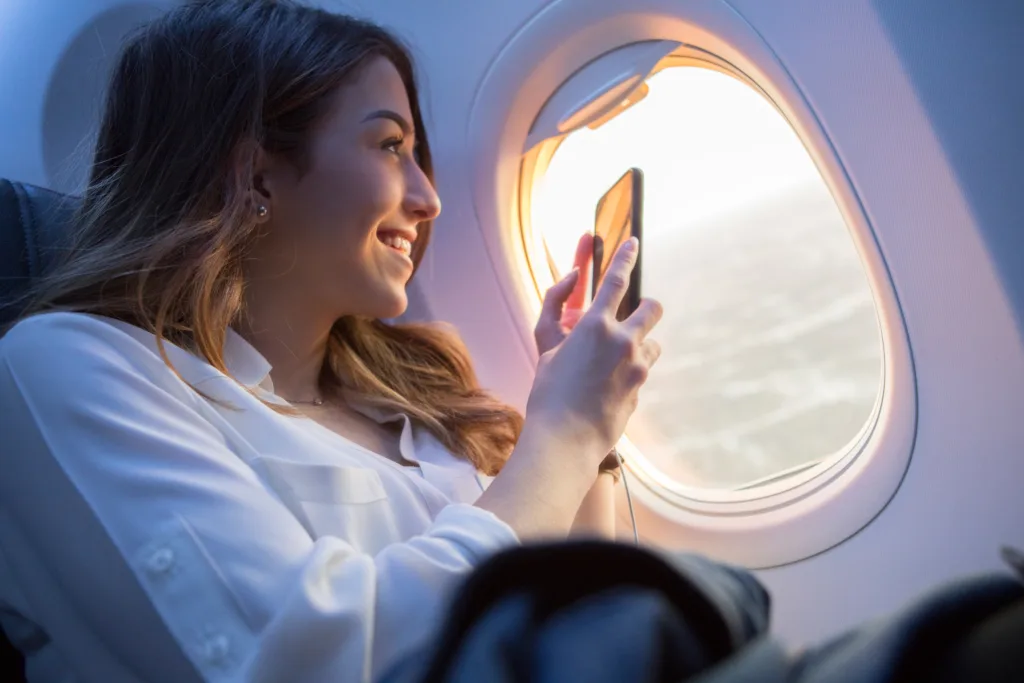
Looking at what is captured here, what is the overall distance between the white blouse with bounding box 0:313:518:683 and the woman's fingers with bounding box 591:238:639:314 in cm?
37

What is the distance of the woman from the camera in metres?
0.72

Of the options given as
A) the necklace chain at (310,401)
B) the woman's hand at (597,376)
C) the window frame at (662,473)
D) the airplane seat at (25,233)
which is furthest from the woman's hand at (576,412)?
the airplane seat at (25,233)

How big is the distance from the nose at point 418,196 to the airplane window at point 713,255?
32cm

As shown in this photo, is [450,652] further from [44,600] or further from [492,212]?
[492,212]

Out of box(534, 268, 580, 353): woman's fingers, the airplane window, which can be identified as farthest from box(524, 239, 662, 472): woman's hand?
the airplane window

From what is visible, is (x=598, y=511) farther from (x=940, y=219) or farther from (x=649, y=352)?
(x=940, y=219)

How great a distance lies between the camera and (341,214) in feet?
3.69

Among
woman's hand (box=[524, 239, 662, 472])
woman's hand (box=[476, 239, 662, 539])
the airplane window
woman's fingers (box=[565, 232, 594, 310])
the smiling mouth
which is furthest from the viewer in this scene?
the airplane window

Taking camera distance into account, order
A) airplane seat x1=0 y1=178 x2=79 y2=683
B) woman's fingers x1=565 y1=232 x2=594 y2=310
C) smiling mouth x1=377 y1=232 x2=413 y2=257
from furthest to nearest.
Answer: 1. woman's fingers x1=565 y1=232 x2=594 y2=310
2. smiling mouth x1=377 y1=232 x2=413 y2=257
3. airplane seat x1=0 y1=178 x2=79 y2=683

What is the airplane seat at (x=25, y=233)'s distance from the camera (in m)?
1.11

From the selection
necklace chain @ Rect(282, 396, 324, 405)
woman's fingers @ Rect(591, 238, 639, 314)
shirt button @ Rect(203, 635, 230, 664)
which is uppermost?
woman's fingers @ Rect(591, 238, 639, 314)

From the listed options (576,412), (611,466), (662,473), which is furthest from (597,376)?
(662,473)

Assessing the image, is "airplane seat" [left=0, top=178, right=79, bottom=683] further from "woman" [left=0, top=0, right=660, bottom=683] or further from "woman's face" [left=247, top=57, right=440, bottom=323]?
"woman's face" [left=247, top=57, right=440, bottom=323]

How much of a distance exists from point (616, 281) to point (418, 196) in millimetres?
319
